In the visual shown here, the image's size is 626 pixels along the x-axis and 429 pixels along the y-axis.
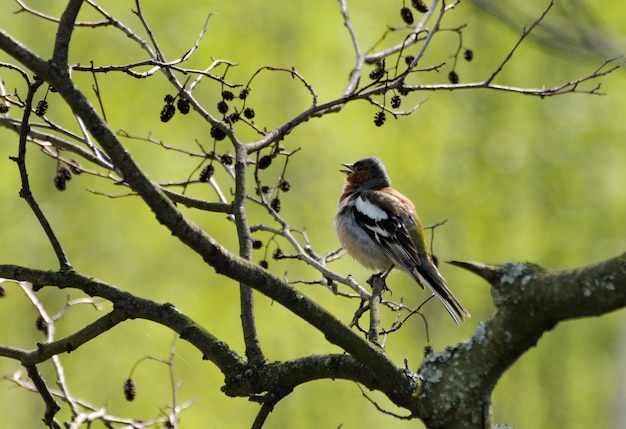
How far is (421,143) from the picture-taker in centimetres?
1580

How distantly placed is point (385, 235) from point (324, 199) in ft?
24.8

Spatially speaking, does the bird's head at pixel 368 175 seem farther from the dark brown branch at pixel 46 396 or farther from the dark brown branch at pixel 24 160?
the dark brown branch at pixel 24 160

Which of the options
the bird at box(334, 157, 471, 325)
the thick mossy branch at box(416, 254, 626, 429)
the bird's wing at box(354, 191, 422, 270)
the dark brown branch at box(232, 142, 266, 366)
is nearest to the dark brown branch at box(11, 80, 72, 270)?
the dark brown branch at box(232, 142, 266, 366)

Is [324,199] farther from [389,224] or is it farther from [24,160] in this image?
[24,160]

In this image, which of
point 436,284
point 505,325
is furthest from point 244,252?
point 436,284

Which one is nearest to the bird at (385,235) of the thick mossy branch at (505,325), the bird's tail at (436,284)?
the bird's tail at (436,284)

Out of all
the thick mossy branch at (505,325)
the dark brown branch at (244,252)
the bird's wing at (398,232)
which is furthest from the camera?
the bird's wing at (398,232)

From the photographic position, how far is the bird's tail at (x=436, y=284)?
A: 603cm

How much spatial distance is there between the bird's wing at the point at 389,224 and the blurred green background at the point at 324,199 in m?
3.85

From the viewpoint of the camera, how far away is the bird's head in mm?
7777

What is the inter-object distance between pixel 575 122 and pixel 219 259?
49.3 ft

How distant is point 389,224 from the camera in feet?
22.7

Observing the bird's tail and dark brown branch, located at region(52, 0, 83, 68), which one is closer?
dark brown branch, located at region(52, 0, 83, 68)

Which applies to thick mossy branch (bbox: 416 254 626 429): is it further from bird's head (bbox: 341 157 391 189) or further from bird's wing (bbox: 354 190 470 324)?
bird's head (bbox: 341 157 391 189)
